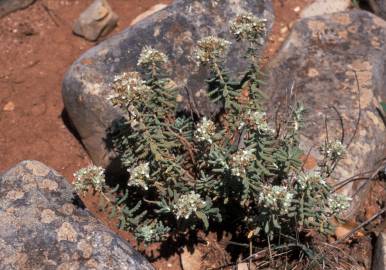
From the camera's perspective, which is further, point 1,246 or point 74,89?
point 74,89

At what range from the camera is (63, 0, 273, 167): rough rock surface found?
4305mm

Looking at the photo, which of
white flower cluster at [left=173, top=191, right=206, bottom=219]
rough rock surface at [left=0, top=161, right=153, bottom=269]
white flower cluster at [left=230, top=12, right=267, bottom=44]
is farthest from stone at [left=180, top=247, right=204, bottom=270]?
white flower cluster at [left=230, top=12, right=267, bottom=44]

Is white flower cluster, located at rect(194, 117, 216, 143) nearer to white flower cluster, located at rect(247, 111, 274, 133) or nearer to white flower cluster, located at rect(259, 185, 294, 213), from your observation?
white flower cluster, located at rect(247, 111, 274, 133)

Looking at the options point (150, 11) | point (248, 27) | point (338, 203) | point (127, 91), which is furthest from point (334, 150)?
point (150, 11)

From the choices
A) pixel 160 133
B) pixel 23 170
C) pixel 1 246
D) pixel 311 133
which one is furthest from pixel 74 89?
pixel 311 133

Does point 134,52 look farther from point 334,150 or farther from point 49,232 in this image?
point 334,150

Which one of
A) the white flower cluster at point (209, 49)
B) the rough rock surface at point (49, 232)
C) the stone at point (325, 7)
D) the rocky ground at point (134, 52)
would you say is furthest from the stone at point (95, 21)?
the white flower cluster at point (209, 49)

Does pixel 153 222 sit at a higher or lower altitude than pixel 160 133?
lower

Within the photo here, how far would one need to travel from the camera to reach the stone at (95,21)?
5.52 m

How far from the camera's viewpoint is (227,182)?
3.38m

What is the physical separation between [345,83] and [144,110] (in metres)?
1.94

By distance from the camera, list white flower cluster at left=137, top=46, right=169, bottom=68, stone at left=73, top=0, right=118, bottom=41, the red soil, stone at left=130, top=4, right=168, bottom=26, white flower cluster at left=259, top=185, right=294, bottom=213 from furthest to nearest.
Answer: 1. stone at left=130, top=4, right=168, bottom=26
2. stone at left=73, top=0, right=118, bottom=41
3. the red soil
4. white flower cluster at left=137, top=46, right=169, bottom=68
5. white flower cluster at left=259, top=185, right=294, bottom=213

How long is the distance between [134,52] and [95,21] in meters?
1.30

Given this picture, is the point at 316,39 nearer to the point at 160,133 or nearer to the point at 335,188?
the point at 335,188
